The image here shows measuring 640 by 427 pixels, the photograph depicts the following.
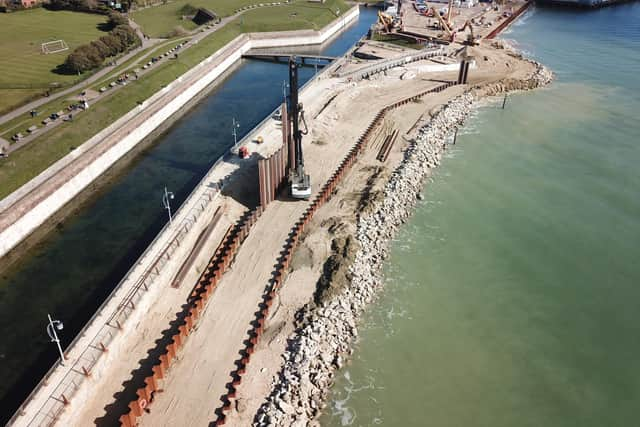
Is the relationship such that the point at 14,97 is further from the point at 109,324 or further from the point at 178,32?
the point at 109,324

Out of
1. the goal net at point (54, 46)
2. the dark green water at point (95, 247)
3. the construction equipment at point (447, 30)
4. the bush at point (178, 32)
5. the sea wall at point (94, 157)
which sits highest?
the construction equipment at point (447, 30)

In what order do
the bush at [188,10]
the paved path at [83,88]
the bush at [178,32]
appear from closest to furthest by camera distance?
1. the paved path at [83,88]
2. the bush at [178,32]
3. the bush at [188,10]

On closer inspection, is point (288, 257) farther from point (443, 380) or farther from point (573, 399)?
point (573, 399)

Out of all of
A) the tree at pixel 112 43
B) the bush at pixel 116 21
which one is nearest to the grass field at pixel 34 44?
the bush at pixel 116 21

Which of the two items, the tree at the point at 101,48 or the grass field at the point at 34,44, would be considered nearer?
the grass field at the point at 34,44

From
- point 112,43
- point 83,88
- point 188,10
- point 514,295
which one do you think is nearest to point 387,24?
point 188,10

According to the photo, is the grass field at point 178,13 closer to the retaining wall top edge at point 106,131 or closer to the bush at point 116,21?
the bush at point 116,21
